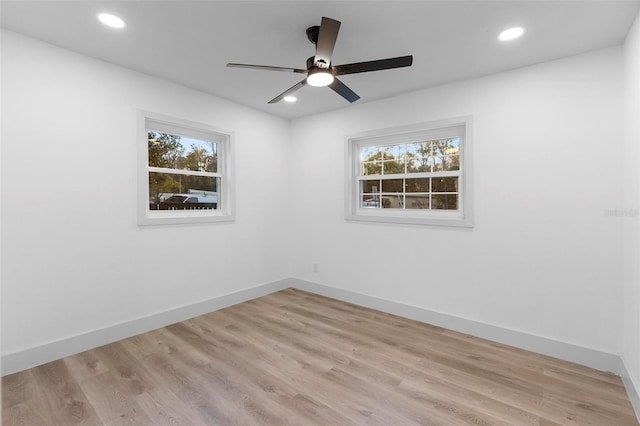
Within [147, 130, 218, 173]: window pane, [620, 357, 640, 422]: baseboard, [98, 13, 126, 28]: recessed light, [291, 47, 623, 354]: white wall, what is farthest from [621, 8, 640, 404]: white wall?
[147, 130, 218, 173]: window pane

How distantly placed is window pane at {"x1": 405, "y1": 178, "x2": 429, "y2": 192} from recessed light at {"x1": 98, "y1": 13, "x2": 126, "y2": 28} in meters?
3.05

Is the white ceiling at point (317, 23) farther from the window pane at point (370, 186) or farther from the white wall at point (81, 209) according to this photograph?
the window pane at point (370, 186)

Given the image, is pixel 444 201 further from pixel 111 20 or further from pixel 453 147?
pixel 111 20

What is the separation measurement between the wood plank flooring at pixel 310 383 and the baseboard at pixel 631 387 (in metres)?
0.04

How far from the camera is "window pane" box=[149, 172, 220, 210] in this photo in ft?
10.9

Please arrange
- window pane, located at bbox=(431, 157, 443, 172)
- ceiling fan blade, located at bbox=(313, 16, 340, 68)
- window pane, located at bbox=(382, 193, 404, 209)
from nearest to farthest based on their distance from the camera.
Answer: ceiling fan blade, located at bbox=(313, 16, 340, 68) → window pane, located at bbox=(431, 157, 443, 172) → window pane, located at bbox=(382, 193, 404, 209)

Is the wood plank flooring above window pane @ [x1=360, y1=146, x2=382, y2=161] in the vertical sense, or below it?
below

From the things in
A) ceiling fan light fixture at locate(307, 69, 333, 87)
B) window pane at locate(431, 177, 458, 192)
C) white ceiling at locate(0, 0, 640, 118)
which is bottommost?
window pane at locate(431, 177, 458, 192)

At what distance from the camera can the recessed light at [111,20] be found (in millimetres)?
2129

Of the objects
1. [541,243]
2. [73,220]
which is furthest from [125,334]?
[541,243]

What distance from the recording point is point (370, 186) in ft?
13.4

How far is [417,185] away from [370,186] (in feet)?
2.13

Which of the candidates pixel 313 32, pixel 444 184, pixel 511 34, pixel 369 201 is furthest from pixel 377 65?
pixel 369 201

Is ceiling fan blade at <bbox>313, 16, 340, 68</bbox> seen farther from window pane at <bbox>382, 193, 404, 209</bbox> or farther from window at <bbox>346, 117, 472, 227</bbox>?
window pane at <bbox>382, 193, 404, 209</bbox>
